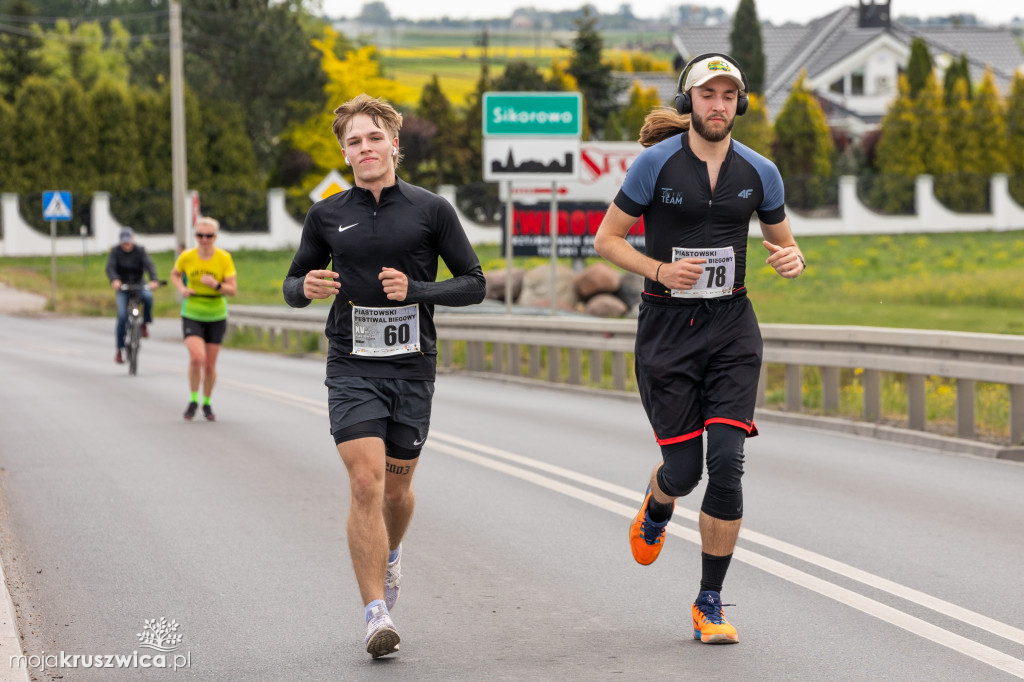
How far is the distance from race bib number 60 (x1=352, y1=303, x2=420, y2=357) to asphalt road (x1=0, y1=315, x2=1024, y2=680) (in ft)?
3.70

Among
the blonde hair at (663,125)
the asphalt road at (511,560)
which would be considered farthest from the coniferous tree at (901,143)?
the blonde hair at (663,125)

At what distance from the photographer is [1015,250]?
47.0 metres

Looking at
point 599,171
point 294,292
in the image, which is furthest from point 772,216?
point 599,171

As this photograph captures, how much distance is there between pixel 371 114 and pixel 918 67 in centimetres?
6951

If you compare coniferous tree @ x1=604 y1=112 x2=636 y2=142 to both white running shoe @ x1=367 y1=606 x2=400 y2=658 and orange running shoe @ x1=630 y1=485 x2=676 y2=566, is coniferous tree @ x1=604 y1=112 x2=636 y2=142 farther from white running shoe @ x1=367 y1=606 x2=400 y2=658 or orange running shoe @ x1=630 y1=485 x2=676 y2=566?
white running shoe @ x1=367 y1=606 x2=400 y2=658

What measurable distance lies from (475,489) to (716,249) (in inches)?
171

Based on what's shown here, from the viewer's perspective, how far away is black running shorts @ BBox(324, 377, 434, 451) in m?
5.74

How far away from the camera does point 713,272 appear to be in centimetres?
586

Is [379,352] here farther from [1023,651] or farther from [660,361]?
[1023,651]

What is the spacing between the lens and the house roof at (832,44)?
89.8 m

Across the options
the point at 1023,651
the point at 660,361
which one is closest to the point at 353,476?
the point at 660,361

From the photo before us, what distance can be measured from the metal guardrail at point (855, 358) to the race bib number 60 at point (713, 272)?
5488mm

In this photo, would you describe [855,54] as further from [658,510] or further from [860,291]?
[658,510]

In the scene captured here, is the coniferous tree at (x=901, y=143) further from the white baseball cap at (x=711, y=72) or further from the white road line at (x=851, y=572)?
the white baseball cap at (x=711, y=72)
